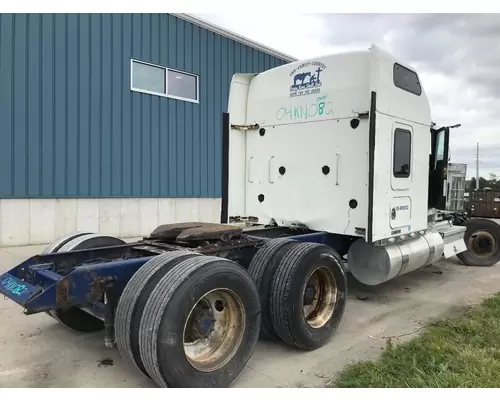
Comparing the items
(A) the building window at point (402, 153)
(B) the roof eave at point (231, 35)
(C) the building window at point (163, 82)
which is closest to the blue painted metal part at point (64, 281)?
(A) the building window at point (402, 153)

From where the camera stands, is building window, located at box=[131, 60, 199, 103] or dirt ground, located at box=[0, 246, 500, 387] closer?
dirt ground, located at box=[0, 246, 500, 387]

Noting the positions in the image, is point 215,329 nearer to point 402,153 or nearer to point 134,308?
point 134,308

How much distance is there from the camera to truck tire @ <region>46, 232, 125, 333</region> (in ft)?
A: 14.5

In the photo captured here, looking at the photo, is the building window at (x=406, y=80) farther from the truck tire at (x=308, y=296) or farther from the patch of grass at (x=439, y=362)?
the patch of grass at (x=439, y=362)

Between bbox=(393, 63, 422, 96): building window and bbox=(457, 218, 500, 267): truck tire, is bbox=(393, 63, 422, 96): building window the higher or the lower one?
the higher one

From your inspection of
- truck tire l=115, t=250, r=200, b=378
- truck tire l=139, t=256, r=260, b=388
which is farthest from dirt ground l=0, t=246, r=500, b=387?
truck tire l=115, t=250, r=200, b=378

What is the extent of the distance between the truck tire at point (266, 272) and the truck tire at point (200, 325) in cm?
49

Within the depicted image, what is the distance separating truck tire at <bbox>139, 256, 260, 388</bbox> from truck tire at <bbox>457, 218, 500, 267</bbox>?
22.1 feet

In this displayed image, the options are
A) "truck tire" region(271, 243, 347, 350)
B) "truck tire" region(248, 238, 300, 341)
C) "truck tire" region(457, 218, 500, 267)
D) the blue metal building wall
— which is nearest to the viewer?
"truck tire" region(271, 243, 347, 350)

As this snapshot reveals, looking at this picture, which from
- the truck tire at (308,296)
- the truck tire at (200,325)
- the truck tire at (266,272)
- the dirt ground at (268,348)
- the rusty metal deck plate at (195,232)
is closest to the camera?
the truck tire at (200,325)

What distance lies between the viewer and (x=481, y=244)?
8773mm

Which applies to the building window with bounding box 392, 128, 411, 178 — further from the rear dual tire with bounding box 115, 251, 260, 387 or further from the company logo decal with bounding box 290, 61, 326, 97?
the rear dual tire with bounding box 115, 251, 260, 387

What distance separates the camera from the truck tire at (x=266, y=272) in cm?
411

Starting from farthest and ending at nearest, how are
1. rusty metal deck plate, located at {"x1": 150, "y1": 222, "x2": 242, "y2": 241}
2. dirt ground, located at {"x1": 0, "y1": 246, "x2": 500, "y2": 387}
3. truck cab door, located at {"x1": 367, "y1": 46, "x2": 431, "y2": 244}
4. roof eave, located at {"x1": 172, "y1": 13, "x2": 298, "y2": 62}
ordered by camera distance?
roof eave, located at {"x1": 172, "y1": 13, "x2": 298, "y2": 62} < truck cab door, located at {"x1": 367, "y1": 46, "x2": 431, "y2": 244} < rusty metal deck plate, located at {"x1": 150, "y1": 222, "x2": 242, "y2": 241} < dirt ground, located at {"x1": 0, "y1": 246, "x2": 500, "y2": 387}
